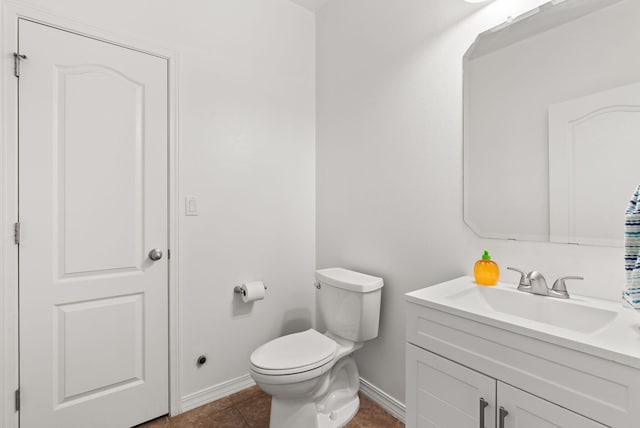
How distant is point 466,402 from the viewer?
1.01 meters

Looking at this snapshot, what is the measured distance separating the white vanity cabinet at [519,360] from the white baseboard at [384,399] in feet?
1.90

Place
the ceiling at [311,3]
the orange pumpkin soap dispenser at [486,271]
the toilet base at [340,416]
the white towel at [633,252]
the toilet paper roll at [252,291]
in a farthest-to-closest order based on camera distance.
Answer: the ceiling at [311,3]
the toilet paper roll at [252,291]
the toilet base at [340,416]
the orange pumpkin soap dispenser at [486,271]
the white towel at [633,252]

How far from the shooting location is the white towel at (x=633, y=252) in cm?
85

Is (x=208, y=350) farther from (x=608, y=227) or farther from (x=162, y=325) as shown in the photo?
(x=608, y=227)

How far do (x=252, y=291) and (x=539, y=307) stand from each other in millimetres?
1455

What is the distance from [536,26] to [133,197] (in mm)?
1976

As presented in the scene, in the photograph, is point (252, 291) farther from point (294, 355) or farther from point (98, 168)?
point (98, 168)

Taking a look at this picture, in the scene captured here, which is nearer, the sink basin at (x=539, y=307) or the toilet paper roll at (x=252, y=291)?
the sink basin at (x=539, y=307)

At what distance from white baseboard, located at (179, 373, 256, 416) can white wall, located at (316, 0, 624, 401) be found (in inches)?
29.9

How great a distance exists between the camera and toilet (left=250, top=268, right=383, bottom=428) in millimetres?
1436

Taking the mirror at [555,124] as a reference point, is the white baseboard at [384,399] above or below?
below

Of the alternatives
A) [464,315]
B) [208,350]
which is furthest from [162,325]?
[464,315]

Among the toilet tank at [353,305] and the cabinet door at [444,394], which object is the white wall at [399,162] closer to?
the toilet tank at [353,305]

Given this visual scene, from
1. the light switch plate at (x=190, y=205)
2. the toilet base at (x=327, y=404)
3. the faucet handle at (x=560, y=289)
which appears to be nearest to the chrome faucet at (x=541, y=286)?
the faucet handle at (x=560, y=289)
